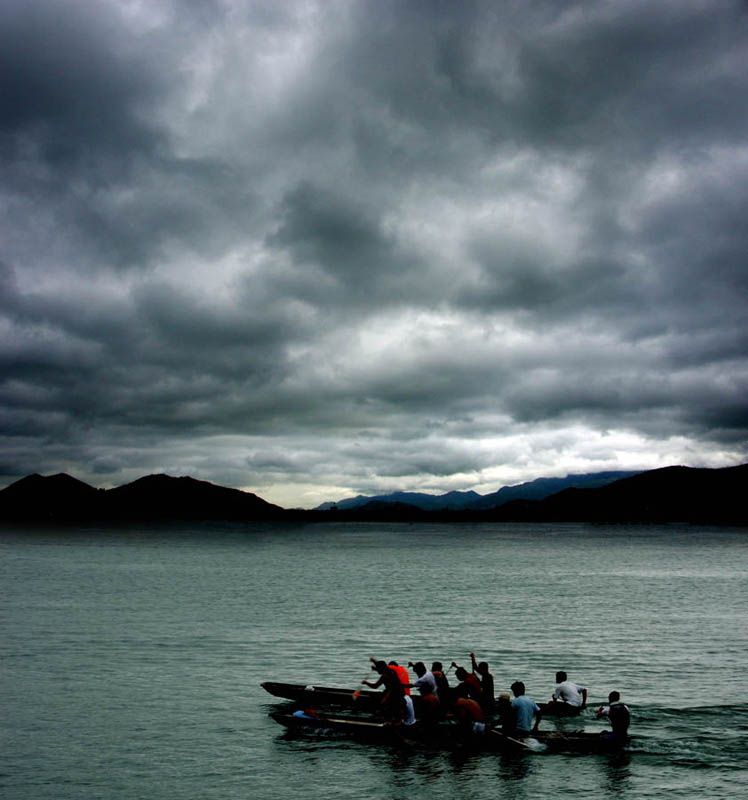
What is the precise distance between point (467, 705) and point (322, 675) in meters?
15.8

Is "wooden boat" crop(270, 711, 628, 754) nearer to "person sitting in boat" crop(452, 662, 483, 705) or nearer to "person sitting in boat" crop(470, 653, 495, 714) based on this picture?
"person sitting in boat" crop(452, 662, 483, 705)

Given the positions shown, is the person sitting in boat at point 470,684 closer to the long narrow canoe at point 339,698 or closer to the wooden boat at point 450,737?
the wooden boat at point 450,737

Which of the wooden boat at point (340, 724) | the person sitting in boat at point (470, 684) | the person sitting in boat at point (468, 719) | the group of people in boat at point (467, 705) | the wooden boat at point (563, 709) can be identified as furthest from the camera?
the wooden boat at point (563, 709)

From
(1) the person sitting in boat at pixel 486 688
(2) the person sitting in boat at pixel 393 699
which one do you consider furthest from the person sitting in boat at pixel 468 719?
(1) the person sitting in boat at pixel 486 688

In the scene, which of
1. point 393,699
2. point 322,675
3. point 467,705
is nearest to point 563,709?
point 467,705

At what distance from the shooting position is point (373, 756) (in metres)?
29.3

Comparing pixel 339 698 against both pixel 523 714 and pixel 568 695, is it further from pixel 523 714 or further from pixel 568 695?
pixel 568 695

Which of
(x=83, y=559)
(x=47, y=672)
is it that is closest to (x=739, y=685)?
(x=47, y=672)

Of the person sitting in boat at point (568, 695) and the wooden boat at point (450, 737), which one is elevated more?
the person sitting in boat at point (568, 695)

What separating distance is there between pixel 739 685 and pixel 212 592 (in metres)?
69.4

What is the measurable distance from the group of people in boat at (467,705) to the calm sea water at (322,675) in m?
1.29

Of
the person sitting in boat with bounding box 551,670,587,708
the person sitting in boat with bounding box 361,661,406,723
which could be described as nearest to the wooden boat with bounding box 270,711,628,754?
the person sitting in boat with bounding box 361,661,406,723

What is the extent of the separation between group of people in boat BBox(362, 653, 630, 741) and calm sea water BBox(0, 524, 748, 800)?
129 cm

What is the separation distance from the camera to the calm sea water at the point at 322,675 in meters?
27.0
